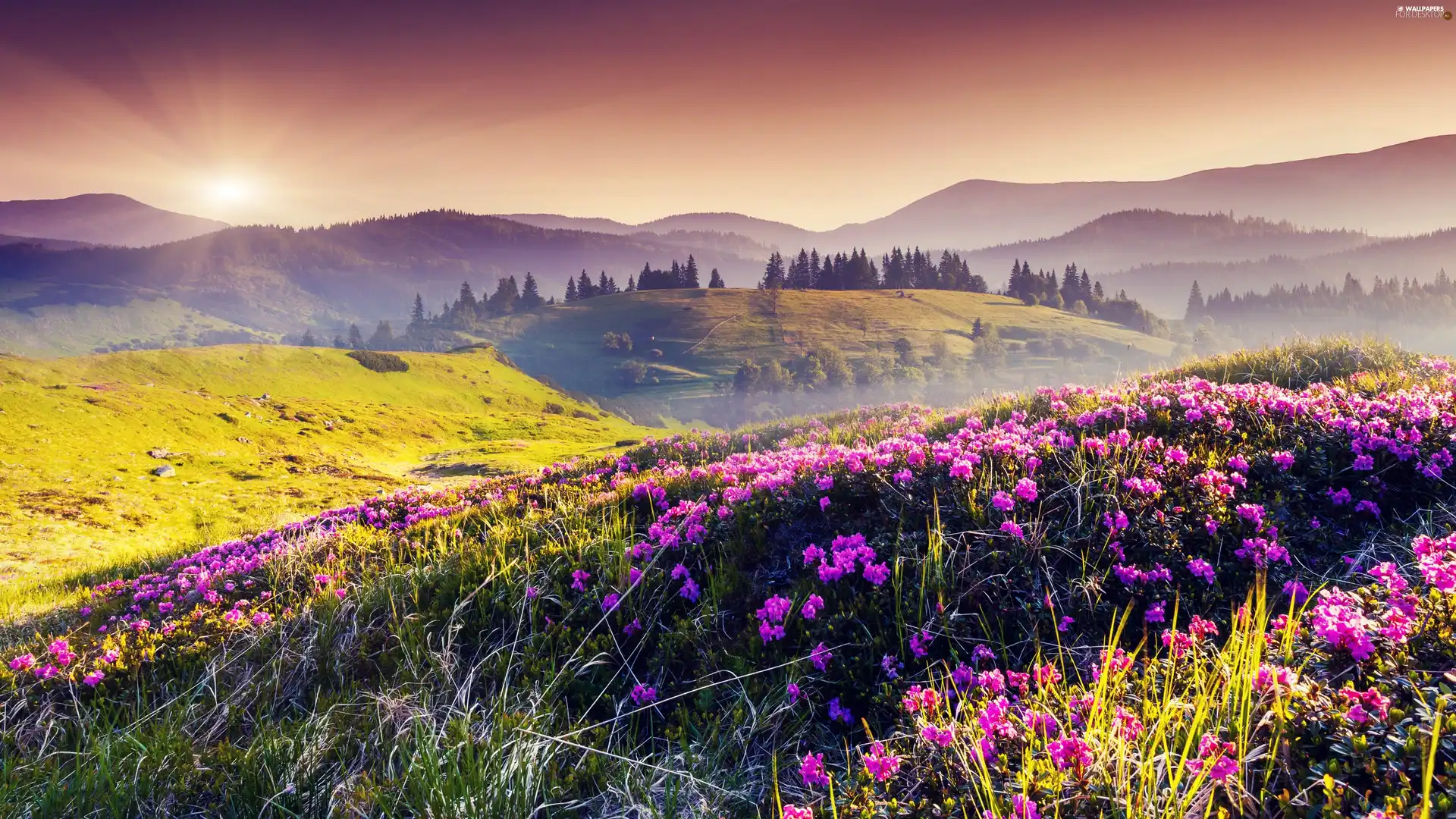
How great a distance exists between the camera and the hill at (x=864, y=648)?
2703 mm

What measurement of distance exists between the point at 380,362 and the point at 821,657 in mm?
66728

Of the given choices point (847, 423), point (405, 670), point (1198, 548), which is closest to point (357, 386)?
point (847, 423)

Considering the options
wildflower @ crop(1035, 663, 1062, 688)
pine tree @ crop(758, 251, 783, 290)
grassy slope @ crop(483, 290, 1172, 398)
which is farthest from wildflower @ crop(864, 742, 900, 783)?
pine tree @ crop(758, 251, 783, 290)

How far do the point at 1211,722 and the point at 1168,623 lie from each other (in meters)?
1.18

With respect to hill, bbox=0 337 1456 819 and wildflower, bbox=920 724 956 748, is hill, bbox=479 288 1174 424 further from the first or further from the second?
wildflower, bbox=920 724 956 748

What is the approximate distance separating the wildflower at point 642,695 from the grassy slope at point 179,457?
1081 cm

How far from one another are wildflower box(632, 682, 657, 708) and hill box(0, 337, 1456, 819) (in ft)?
0.09

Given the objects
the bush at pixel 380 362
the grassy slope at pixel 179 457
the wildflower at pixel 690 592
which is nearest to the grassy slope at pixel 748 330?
the bush at pixel 380 362

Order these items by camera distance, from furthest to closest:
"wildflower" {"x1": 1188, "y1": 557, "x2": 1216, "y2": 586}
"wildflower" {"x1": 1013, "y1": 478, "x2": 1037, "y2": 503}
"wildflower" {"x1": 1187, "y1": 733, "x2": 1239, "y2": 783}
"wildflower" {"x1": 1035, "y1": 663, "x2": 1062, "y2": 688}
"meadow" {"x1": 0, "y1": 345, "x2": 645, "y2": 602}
→ "meadow" {"x1": 0, "y1": 345, "x2": 645, "y2": 602}, "wildflower" {"x1": 1013, "y1": 478, "x2": 1037, "y2": 503}, "wildflower" {"x1": 1188, "y1": 557, "x2": 1216, "y2": 586}, "wildflower" {"x1": 1035, "y1": 663, "x2": 1062, "y2": 688}, "wildflower" {"x1": 1187, "y1": 733, "x2": 1239, "y2": 783}

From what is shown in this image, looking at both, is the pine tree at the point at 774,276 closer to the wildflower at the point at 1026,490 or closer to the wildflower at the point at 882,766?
the wildflower at the point at 1026,490

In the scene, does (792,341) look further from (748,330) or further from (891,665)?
(891,665)

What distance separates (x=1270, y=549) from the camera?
4.13m

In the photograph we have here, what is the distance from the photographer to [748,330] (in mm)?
163750

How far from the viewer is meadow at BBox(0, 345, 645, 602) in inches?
451
